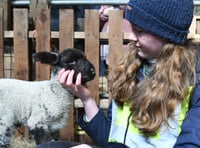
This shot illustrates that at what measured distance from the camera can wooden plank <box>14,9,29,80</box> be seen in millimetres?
4945

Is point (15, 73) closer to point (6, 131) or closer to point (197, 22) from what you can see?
point (6, 131)

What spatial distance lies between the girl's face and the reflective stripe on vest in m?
0.27

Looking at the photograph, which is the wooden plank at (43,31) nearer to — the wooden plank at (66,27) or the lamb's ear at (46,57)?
the wooden plank at (66,27)

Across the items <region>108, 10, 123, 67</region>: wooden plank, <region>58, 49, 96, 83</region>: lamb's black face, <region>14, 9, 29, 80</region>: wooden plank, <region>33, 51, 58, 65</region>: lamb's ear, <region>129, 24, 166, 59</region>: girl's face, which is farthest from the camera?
<region>14, 9, 29, 80</region>: wooden plank

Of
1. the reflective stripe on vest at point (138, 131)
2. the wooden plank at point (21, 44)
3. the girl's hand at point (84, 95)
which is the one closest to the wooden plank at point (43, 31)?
the wooden plank at point (21, 44)

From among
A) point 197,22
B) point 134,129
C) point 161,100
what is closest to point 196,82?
point 161,100

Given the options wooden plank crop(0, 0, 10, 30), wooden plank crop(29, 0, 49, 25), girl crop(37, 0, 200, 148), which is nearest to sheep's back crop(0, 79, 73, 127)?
wooden plank crop(0, 0, 10, 30)

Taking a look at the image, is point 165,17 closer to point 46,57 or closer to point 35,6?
point 46,57

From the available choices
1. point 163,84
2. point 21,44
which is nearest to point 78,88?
point 163,84

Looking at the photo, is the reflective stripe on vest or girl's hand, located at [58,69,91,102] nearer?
the reflective stripe on vest

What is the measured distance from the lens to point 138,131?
2232 mm

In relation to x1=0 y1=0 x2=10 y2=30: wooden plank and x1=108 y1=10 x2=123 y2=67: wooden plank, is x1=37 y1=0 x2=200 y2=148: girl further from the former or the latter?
x1=0 y1=0 x2=10 y2=30: wooden plank

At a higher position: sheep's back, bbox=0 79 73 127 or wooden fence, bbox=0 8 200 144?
wooden fence, bbox=0 8 200 144

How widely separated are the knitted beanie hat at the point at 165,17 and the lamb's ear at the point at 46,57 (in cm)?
173
